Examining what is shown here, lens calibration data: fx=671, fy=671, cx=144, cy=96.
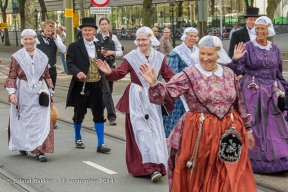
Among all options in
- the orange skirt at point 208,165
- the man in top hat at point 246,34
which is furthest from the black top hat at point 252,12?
the orange skirt at point 208,165

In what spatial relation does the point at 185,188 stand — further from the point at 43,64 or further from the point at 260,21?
the point at 43,64

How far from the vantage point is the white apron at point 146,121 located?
741cm

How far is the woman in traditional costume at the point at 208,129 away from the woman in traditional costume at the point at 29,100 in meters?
3.53

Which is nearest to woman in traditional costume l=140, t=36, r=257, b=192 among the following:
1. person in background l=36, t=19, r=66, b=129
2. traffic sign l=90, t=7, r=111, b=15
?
person in background l=36, t=19, r=66, b=129

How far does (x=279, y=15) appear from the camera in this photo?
5422cm

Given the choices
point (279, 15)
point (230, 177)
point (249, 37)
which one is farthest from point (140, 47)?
point (279, 15)

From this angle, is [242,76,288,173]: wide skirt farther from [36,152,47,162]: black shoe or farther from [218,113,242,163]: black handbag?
[36,152,47,162]: black shoe

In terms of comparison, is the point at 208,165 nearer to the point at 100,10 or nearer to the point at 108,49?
the point at 108,49

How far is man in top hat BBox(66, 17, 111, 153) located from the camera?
9039 mm

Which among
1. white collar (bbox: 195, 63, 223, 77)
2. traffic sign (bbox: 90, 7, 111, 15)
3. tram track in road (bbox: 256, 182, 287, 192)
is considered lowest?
tram track in road (bbox: 256, 182, 287, 192)

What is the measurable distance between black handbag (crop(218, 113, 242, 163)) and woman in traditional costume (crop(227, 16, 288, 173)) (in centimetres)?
240

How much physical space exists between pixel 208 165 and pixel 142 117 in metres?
2.15

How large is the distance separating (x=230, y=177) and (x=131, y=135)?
2.46 meters

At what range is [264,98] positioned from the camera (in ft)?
25.8
